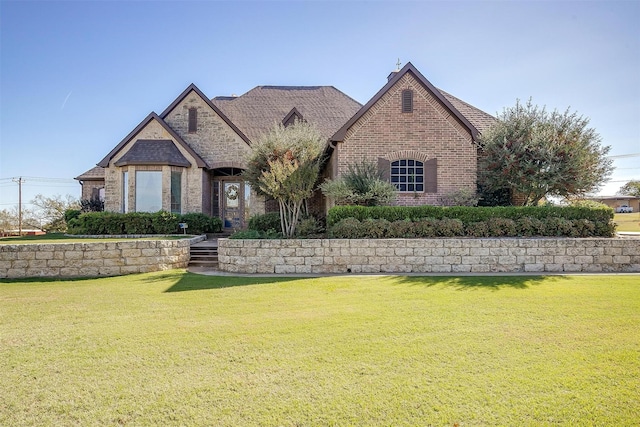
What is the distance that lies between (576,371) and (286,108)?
803 inches

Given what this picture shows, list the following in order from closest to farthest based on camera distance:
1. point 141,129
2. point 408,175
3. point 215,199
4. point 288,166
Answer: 1. point 288,166
2. point 408,175
3. point 141,129
4. point 215,199

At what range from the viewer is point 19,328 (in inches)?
232

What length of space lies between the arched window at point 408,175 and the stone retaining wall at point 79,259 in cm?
892

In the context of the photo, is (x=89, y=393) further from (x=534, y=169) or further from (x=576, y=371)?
(x=534, y=169)

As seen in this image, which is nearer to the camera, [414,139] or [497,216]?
[497,216]

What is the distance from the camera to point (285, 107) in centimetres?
2227

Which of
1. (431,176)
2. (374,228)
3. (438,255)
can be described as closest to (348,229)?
(374,228)

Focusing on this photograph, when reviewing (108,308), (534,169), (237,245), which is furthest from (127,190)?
(534,169)

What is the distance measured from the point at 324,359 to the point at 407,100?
12.1 meters

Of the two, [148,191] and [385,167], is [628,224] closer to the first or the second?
[385,167]

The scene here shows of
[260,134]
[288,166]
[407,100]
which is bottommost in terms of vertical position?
[288,166]

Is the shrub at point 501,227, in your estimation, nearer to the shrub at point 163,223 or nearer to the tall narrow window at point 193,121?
the shrub at point 163,223

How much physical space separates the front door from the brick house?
5 centimetres

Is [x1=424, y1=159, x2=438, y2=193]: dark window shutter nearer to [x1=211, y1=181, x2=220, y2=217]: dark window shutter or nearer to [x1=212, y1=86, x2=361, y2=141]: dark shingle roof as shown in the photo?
[x1=212, y1=86, x2=361, y2=141]: dark shingle roof
